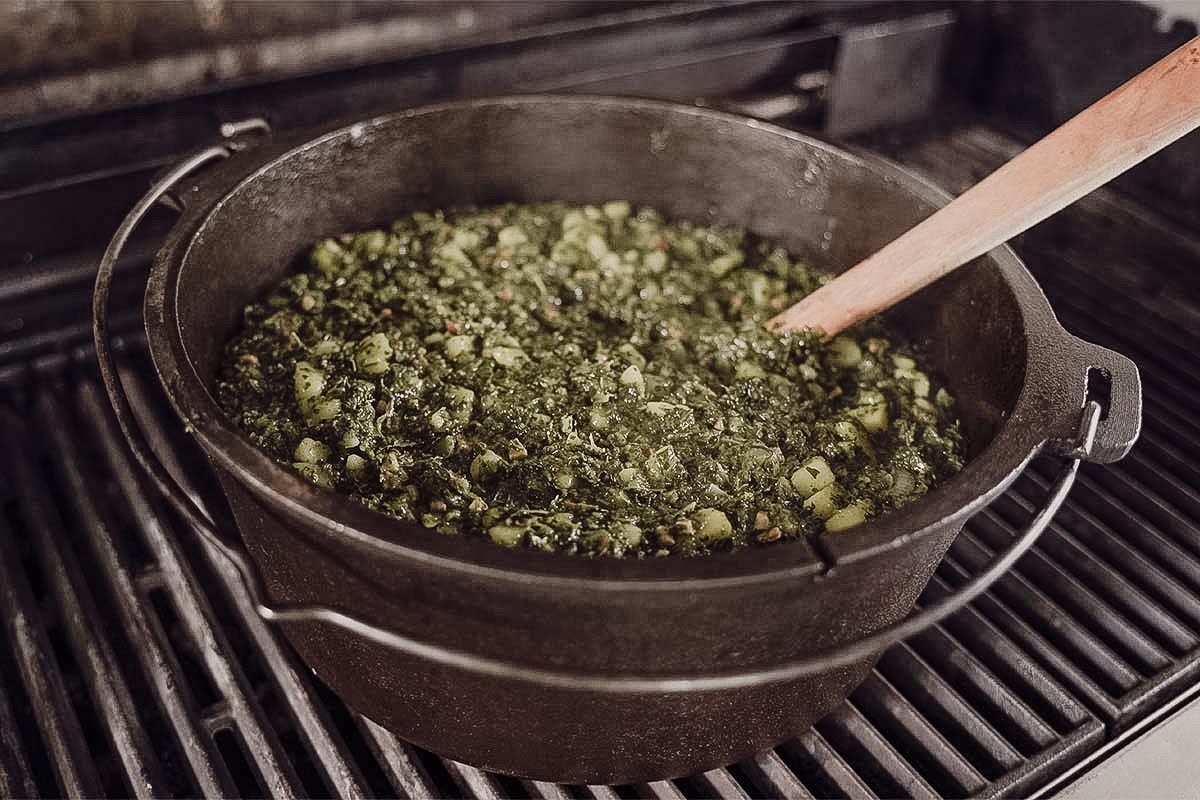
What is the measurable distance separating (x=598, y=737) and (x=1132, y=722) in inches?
53.4

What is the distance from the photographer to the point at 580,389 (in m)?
2.28

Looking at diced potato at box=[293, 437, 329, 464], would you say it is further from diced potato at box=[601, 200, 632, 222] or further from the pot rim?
diced potato at box=[601, 200, 632, 222]

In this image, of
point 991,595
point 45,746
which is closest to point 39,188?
point 45,746

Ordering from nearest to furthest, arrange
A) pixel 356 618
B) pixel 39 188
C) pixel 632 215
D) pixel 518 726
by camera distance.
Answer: pixel 356 618, pixel 518 726, pixel 39 188, pixel 632 215

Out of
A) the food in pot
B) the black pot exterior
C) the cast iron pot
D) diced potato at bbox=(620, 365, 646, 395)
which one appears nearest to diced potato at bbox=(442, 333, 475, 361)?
the food in pot

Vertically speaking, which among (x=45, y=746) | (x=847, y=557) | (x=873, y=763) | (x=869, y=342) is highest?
(x=847, y=557)

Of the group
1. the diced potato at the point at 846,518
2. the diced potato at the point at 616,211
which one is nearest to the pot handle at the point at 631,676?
the diced potato at the point at 846,518

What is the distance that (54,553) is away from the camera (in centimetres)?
250

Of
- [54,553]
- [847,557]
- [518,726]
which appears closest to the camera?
[847,557]

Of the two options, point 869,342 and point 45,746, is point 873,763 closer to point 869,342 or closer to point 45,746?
point 869,342

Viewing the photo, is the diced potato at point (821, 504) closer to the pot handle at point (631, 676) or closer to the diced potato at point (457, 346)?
the pot handle at point (631, 676)

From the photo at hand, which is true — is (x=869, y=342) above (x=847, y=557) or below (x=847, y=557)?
below

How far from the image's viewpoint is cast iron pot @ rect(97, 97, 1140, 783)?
4.88 ft

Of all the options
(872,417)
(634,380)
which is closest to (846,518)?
(872,417)
